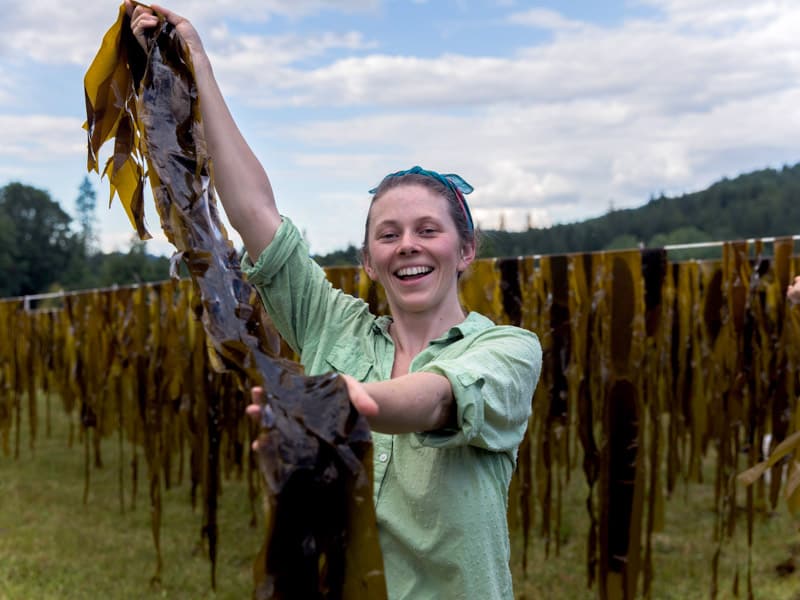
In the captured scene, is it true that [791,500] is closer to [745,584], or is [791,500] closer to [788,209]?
[745,584]

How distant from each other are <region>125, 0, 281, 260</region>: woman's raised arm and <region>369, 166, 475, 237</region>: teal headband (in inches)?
7.7

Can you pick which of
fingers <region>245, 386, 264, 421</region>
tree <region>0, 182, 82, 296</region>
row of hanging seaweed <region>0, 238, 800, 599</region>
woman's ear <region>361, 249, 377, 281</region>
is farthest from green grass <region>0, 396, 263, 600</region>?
tree <region>0, 182, 82, 296</region>

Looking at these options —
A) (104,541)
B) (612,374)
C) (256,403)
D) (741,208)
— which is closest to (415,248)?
(256,403)

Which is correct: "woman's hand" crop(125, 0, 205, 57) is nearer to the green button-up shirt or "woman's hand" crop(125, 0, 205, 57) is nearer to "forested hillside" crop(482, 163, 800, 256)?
the green button-up shirt

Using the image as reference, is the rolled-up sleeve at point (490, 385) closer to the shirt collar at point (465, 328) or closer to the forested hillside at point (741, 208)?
the shirt collar at point (465, 328)

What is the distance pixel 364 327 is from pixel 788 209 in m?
15.0

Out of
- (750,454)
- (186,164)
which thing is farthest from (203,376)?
(186,164)

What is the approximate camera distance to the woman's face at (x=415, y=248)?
127cm

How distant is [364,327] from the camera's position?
1411 mm

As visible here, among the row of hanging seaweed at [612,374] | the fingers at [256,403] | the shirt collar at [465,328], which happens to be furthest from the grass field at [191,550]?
the fingers at [256,403]

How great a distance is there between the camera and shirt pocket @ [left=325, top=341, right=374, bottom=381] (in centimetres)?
133

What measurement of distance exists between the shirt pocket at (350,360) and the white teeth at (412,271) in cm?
16

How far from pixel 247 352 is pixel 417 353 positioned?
394mm

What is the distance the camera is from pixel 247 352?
0.99 metres
